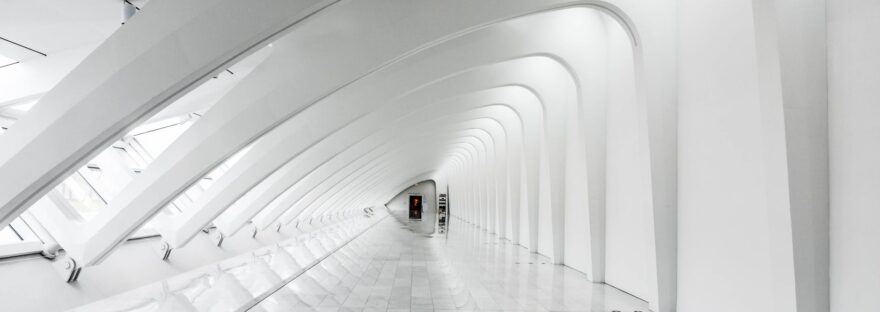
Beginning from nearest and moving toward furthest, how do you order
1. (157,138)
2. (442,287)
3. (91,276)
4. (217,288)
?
(217,288) → (442,287) → (91,276) → (157,138)

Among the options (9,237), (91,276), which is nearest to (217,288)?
(91,276)

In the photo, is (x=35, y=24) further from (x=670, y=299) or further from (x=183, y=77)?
(x=670, y=299)

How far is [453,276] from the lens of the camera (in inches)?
478

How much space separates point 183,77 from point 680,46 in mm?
6646

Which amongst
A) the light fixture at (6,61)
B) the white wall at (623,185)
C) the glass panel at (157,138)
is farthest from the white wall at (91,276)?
the white wall at (623,185)

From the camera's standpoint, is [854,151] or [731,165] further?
[731,165]

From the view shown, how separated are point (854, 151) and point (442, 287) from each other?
6.85m

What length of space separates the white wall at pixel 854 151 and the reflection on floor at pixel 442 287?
→ 4032 millimetres

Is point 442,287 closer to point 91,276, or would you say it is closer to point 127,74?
point 127,74

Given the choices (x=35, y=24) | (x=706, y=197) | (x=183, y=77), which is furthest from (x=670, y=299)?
(x=35, y=24)

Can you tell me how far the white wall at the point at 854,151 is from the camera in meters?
4.89

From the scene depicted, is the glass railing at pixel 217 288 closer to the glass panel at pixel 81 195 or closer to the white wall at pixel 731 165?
the glass panel at pixel 81 195

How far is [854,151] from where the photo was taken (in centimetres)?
518

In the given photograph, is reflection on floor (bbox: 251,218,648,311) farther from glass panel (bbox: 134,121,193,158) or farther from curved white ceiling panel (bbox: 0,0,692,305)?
glass panel (bbox: 134,121,193,158)
